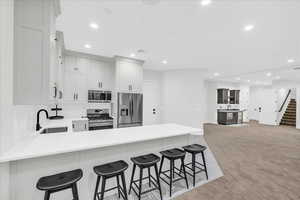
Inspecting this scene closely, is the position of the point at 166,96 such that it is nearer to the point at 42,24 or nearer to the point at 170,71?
the point at 170,71

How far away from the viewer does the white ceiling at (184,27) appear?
1.92 m

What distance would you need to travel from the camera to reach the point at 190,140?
2.72 m

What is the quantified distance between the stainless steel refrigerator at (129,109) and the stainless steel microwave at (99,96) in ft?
1.54

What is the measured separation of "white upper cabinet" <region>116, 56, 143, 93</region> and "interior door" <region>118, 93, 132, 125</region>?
191mm

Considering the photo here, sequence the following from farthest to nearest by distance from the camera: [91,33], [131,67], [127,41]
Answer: [131,67], [127,41], [91,33]

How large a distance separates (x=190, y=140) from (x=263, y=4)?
2.39 metres

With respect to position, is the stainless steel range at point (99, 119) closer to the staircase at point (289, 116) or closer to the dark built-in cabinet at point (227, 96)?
the dark built-in cabinet at point (227, 96)

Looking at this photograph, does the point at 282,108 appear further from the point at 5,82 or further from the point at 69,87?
the point at 5,82

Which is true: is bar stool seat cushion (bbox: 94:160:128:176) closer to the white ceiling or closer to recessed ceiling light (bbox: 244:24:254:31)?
the white ceiling

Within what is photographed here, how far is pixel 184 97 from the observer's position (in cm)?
544

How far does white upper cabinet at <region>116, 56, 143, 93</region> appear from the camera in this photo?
4.18 metres

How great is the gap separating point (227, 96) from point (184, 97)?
17.6ft

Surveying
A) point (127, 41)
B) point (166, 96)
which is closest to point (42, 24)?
→ point (127, 41)

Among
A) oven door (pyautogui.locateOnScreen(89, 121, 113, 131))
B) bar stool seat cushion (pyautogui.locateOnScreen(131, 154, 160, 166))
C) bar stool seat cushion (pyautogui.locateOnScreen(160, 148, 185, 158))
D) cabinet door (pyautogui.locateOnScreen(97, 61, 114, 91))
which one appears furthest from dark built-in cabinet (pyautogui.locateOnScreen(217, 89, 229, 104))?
bar stool seat cushion (pyautogui.locateOnScreen(131, 154, 160, 166))
